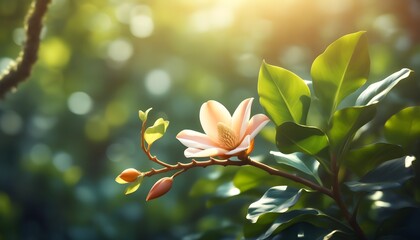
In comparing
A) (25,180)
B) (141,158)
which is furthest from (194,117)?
(25,180)

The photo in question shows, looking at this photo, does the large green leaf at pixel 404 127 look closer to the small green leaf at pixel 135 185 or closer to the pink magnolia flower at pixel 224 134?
the pink magnolia flower at pixel 224 134

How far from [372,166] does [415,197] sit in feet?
1.11

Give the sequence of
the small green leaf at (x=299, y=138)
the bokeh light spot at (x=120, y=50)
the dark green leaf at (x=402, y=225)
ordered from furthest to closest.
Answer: the bokeh light spot at (x=120, y=50), the dark green leaf at (x=402, y=225), the small green leaf at (x=299, y=138)

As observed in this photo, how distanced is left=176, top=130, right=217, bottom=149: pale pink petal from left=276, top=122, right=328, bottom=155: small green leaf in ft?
0.37

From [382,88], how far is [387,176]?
14 cm

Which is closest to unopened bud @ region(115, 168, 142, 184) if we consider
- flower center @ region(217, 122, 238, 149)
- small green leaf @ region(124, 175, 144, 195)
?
small green leaf @ region(124, 175, 144, 195)

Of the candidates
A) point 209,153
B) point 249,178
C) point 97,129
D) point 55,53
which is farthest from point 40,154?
point 209,153

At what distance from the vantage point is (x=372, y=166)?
1176 mm

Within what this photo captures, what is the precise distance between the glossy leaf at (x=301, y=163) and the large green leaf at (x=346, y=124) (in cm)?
9

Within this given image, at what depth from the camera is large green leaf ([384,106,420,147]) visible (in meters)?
1.18

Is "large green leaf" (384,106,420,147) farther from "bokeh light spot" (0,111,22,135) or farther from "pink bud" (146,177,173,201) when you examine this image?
"bokeh light spot" (0,111,22,135)

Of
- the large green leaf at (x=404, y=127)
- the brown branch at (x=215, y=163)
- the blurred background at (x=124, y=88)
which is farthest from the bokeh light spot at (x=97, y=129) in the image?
the brown branch at (x=215, y=163)

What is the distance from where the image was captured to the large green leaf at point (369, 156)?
114cm

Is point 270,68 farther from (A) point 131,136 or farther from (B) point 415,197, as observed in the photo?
(A) point 131,136
